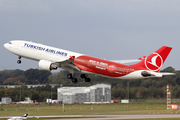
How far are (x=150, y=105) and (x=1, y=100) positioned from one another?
198 ft

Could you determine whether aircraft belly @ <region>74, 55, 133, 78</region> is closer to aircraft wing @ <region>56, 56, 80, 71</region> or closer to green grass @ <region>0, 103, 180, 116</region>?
aircraft wing @ <region>56, 56, 80, 71</region>

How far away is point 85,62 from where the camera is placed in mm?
60156

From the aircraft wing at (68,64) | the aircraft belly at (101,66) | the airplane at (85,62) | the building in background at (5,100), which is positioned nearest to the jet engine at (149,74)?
the airplane at (85,62)

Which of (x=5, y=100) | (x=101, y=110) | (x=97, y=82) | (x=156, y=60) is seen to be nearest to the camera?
(x=156, y=60)

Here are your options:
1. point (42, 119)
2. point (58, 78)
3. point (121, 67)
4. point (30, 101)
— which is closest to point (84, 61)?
point (121, 67)

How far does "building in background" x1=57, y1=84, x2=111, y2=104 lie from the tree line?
8.53ft

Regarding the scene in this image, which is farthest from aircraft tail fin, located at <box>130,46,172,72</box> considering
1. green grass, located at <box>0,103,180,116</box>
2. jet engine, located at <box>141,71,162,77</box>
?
green grass, located at <box>0,103,180,116</box>

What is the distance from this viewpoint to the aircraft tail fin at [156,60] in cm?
5716

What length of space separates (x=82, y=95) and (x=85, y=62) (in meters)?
67.7

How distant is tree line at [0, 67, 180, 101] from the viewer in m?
90.8

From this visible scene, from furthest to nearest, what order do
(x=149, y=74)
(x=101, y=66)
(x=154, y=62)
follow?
(x=101, y=66), (x=154, y=62), (x=149, y=74)

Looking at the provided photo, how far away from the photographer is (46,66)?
61.3 m

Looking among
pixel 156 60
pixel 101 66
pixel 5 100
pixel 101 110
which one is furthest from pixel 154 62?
pixel 5 100

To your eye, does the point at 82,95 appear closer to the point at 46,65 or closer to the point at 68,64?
the point at 68,64
